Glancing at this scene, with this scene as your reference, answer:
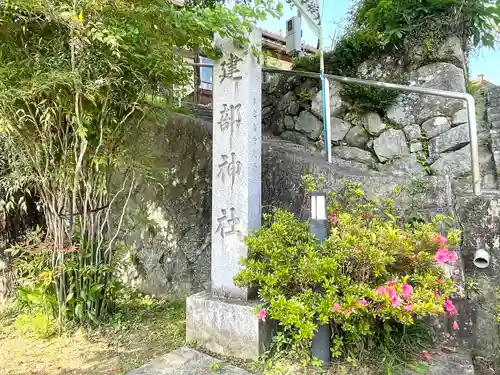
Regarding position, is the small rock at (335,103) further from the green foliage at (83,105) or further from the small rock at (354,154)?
the green foliage at (83,105)

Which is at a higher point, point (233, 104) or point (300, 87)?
point (300, 87)

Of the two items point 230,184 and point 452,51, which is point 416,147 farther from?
point 230,184

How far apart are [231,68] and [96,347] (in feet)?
8.40

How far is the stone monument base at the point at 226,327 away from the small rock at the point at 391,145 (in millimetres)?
2398

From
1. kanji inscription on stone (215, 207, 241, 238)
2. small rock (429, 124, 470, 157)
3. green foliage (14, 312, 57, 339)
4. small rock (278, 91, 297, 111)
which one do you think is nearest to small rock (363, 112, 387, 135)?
small rock (429, 124, 470, 157)

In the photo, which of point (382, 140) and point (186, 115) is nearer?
point (382, 140)

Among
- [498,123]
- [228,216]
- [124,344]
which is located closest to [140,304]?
[124,344]

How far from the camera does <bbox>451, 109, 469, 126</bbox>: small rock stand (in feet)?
11.9

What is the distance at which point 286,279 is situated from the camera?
7.54ft

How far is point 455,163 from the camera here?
3.56 metres

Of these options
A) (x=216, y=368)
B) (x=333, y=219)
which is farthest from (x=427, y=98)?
(x=216, y=368)

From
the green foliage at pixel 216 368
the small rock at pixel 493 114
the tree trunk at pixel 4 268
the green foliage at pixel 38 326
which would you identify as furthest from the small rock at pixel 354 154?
the tree trunk at pixel 4 268

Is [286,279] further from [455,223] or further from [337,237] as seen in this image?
[455,223]

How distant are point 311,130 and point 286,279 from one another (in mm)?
2858
